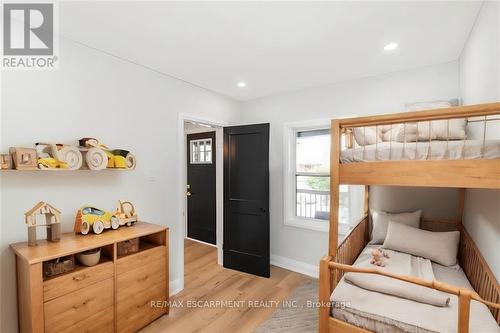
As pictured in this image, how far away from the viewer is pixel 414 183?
1326 millimetres

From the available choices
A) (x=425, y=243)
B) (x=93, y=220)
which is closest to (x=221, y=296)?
(x=93, y=220)

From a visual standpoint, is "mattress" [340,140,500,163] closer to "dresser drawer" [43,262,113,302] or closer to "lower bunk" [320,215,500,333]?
"lower bunk" [320,215,500,333]

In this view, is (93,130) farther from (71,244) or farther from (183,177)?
(183,177)

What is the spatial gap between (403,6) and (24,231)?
311 cm

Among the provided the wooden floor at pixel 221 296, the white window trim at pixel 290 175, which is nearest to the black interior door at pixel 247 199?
the wooden floor at pixel 221 296

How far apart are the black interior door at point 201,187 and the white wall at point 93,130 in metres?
1.42

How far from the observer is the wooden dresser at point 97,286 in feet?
4.85

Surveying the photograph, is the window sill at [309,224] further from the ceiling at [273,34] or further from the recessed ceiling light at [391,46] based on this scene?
the recessed ceiling light at [391,46]

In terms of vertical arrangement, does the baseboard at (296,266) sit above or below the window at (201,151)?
below

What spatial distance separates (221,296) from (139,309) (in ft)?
2.99

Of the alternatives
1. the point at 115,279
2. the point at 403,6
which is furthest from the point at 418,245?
the point at 115,279

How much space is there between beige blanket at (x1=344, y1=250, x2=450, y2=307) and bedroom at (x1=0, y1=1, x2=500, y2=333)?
29cm

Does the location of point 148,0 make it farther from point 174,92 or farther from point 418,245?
point 418,245

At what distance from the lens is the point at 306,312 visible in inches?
92.4
